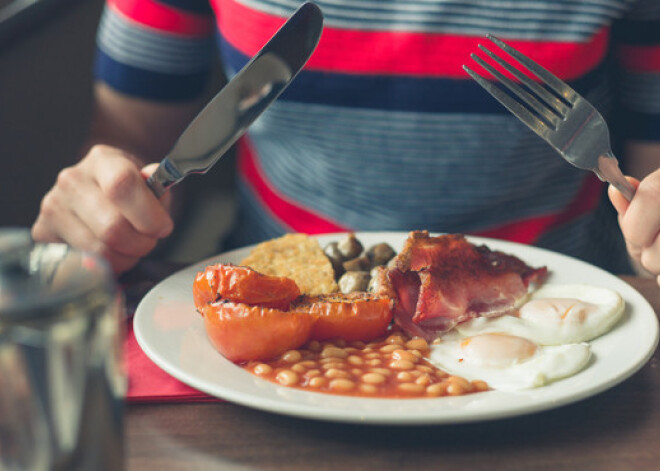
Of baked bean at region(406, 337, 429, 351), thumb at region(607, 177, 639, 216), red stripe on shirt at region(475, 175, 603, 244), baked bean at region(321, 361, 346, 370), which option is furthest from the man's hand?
red stripe on shirt at region(475, 175, 603, 244)

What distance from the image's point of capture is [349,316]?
3.01 ft

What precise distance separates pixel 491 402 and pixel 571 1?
3.22 feet

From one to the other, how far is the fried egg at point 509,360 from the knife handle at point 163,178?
483mm

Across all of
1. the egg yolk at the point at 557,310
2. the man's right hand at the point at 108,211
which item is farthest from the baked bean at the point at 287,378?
the man's right hand at the point at 108,211

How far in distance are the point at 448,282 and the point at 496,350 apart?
0.55 ft

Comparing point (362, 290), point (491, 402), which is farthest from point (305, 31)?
point (491, 402)

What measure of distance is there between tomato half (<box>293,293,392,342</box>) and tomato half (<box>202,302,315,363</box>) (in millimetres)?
44

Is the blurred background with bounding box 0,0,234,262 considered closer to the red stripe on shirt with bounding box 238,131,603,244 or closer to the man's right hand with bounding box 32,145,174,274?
the red stripe on shirt with bounding box 238,131,603,244

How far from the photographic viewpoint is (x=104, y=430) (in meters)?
0.52

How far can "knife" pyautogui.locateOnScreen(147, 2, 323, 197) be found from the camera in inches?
39.9

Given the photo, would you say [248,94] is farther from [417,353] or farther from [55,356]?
[55,356]

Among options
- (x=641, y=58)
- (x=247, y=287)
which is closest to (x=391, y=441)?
(x=247, y=287)

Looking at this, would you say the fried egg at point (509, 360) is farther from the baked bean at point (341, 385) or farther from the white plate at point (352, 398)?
the baked bean at point (341, 385)

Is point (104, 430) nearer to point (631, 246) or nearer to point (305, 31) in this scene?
point (305, 31)
